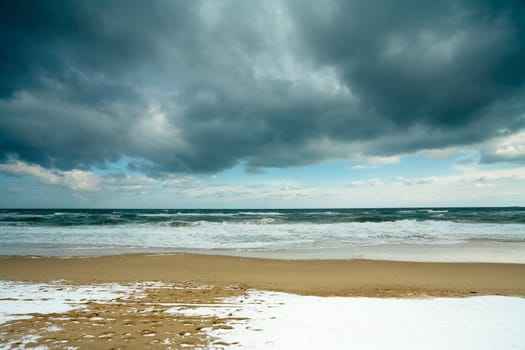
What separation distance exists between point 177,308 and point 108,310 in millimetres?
1279

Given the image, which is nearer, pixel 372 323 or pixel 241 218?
pixel 372 323

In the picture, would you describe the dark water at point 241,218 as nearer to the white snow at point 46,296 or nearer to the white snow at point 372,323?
the white snow at point 46,296

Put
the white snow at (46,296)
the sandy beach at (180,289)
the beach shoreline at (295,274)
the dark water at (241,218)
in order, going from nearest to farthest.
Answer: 1. the sandy beach at (180,289)
2. the white snow at (46,296)
3. the beach shoreline at (295,274)
4. the dark water at (241,218)

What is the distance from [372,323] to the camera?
4207 millimetres

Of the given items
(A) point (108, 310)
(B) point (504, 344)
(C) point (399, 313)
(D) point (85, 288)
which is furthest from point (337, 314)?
(D) point (85, 288)

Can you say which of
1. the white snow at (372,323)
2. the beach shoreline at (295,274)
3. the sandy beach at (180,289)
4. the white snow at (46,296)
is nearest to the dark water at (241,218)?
the beach shoreline at (295,274)

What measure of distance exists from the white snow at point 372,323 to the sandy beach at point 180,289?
9 cm

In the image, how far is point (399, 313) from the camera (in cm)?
468

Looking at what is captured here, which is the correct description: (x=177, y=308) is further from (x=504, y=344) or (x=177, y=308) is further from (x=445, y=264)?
(x=445, y=264)

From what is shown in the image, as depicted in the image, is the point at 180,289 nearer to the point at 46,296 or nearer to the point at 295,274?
the point at 46,296

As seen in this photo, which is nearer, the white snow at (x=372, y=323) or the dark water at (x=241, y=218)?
the white snow at (x=372, y=323)

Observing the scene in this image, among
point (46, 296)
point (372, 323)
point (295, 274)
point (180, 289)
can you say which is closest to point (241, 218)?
point (295, 274)

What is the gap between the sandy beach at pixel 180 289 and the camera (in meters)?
4.04

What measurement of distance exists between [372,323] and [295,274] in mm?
4606
